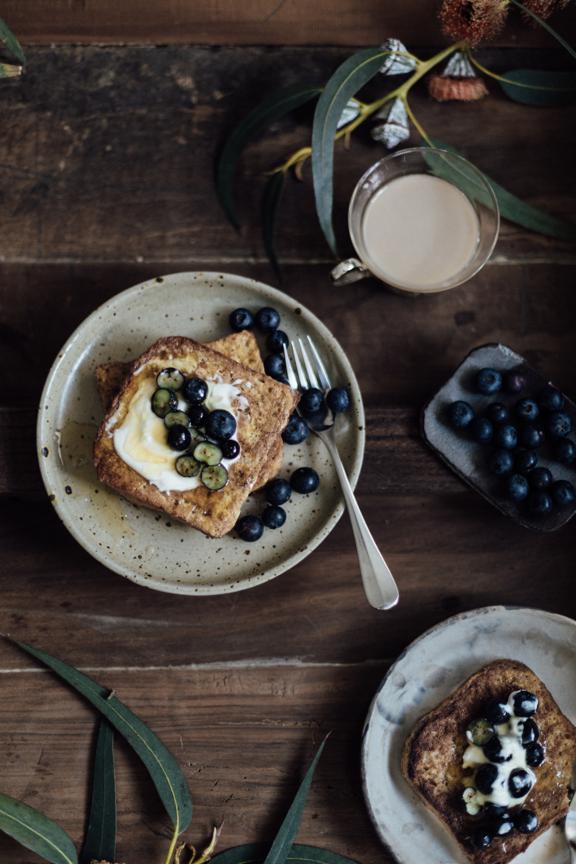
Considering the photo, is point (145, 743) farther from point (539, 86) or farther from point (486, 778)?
point (539, 86)

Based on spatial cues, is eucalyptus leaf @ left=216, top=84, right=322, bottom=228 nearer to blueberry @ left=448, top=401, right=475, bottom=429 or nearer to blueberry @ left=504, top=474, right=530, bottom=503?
blueberry @ left=448, top=401, right=475, bottom=429

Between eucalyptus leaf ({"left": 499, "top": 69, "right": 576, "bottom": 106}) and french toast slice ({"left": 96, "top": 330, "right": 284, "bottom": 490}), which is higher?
eucalyptus leaf ({"left": 499, "top": 69, "right": 576, "bottom": 106})

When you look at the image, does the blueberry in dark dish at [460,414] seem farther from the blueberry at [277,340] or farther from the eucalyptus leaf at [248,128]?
the eucalyptus leaf at [248,128]

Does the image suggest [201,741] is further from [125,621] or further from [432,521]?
[432,521]

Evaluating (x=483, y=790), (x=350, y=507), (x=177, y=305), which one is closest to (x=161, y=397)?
(x=177, y=305)

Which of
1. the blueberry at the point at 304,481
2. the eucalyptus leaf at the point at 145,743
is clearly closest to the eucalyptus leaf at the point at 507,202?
the blueberry at the point at 304,481

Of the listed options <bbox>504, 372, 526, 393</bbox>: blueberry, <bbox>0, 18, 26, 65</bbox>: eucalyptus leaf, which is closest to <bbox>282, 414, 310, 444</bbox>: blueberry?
<bbox>504, 372, 526, 393</bbox>: blueberry
